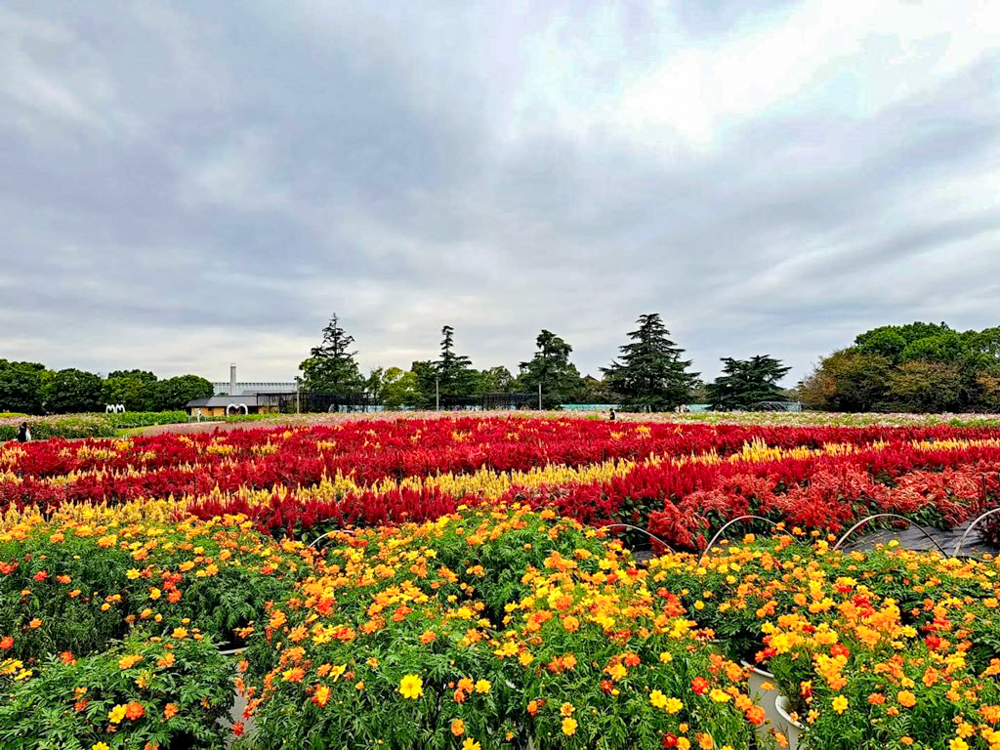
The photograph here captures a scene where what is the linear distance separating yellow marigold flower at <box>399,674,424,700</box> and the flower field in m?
0.11

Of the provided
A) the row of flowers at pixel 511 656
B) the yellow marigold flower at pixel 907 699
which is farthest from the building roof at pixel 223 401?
the yellow marigold flower at pixel 907 699

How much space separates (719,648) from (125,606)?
319 cm

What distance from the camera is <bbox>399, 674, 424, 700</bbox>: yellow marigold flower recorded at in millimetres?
1678

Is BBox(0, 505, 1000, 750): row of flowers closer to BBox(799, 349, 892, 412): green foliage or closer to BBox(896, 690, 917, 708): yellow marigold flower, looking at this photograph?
BBox(896, 690, 917, 708): yellow marigold flower

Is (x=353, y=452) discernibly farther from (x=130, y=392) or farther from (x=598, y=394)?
(x=130, y=392)

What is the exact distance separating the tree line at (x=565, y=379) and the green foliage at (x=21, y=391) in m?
23.2

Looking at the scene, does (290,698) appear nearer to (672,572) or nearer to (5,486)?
(672,572)

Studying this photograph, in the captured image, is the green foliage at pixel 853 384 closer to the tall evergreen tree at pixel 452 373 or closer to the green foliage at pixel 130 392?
the tall evergreen tree at pixel 452 373

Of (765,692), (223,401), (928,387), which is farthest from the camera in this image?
(223,401)

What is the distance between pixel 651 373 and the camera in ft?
133

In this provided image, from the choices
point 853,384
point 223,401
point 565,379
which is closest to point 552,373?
point 565,379

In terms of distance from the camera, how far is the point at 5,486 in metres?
6.02

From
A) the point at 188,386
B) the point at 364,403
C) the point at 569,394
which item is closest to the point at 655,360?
the point at 569,394

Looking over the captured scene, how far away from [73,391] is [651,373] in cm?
4858
